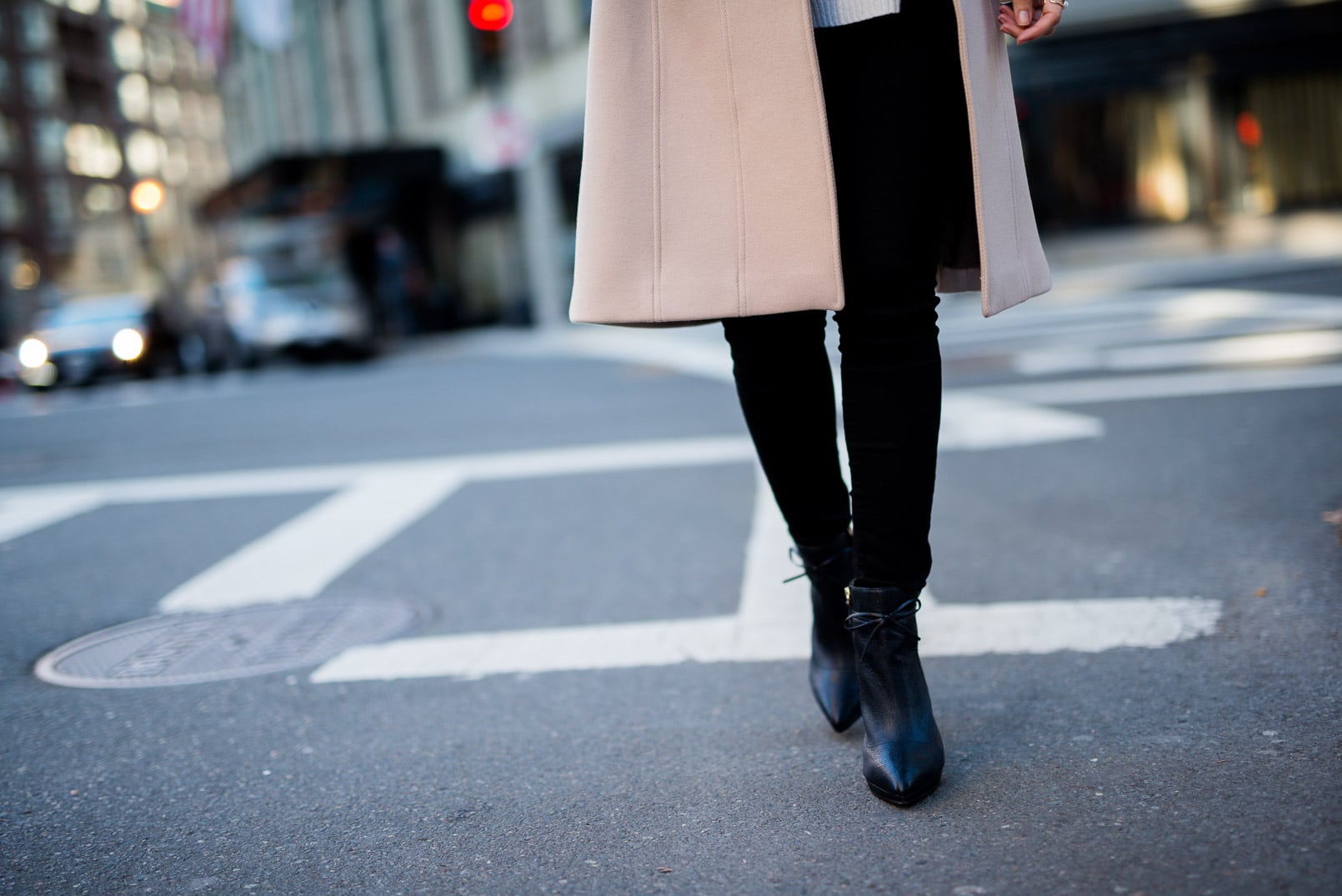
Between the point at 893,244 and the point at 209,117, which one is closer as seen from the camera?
the point at 893,244

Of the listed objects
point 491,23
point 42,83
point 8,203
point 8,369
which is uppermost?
point 42,83

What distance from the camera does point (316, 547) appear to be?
4.07 metres

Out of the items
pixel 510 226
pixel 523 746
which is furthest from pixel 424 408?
pixel 510 226

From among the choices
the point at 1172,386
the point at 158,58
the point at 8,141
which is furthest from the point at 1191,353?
the point at 158,58

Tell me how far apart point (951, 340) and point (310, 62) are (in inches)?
1123

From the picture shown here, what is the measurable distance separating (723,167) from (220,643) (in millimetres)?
1953

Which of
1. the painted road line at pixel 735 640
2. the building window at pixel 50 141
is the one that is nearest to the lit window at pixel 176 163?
the building window at pixel 50 141

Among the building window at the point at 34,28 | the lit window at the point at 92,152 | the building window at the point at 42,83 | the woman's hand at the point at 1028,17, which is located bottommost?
the woman's hand at the point at 1028,17

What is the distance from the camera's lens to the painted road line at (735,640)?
2453mm

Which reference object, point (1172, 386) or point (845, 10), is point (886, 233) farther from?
point (1172, 386)

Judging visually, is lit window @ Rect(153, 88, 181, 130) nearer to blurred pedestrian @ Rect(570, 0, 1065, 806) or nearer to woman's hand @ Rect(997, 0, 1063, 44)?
blurred pedestrian @ Rect(570, 0, 1065, 806)

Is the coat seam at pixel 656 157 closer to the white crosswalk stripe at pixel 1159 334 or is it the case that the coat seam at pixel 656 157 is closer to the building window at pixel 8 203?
the white crosswalk stripe at pixel 1159 334

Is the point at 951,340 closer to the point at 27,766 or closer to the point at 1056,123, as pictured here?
the point at 27,766

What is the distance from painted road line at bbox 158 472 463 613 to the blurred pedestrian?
2.05 m
